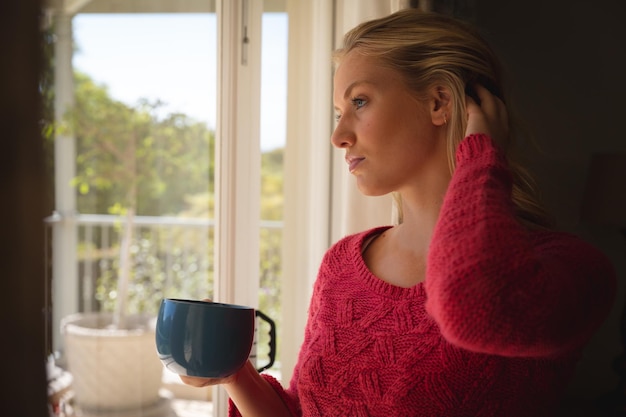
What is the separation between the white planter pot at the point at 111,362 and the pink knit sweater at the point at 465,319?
861mm

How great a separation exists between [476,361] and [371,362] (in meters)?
0.18

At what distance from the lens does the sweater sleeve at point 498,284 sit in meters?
0.71

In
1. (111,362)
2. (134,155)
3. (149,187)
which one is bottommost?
(111,362)

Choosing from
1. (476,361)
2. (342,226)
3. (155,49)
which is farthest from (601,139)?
(155,49)

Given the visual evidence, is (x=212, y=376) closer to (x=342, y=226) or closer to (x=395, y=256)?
(x=395, y=256)

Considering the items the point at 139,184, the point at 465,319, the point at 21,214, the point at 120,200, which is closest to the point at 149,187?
the point at 139,184

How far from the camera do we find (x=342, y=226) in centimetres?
149

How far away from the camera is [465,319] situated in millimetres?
709

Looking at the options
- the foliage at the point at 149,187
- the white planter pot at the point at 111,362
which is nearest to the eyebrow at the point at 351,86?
the foliage at the point at 149,187

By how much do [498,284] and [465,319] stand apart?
0.20 feet

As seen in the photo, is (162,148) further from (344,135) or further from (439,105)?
(439,105)

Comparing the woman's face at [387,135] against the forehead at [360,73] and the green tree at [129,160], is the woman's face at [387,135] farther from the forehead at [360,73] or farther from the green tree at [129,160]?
the green tree at [129,160]

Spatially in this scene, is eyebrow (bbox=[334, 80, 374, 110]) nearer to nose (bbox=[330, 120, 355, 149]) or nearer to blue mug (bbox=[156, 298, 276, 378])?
nose (bbox=[330, 120, 355, 149])

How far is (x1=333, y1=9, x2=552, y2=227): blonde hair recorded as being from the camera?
39.9 inches
